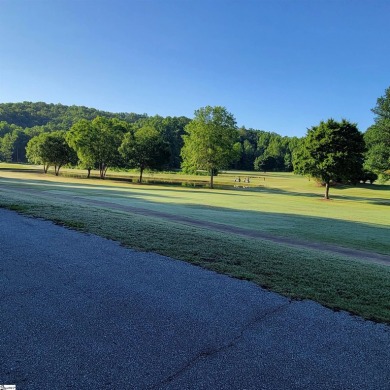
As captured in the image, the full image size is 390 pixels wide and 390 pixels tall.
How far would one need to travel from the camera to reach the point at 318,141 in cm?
3603

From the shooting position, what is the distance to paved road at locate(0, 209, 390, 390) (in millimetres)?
3062

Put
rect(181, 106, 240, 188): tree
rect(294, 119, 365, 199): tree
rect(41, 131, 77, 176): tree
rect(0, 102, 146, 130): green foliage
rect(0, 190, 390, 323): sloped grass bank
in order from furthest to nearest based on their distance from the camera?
rect(0, 102, 146, 130): green foliage → rect(41, 131, 77, 176): tree → rect(181, 106, 240, 188): tree → rect(294, 119, 365, 199): tree → rect(0, 190, 390, 323): sloped grass bank

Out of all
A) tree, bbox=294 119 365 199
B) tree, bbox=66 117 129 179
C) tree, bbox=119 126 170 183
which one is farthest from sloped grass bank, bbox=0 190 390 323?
tree, bbox=66 117 129 179

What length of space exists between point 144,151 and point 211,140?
477 inches

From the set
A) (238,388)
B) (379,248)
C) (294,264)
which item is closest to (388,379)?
(238,388)

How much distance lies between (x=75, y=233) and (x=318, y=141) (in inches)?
1297

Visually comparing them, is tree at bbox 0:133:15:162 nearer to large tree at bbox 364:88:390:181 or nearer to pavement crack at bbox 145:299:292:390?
large tree at bbox 364:88:390:181

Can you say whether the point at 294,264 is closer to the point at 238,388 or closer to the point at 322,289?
the point at 322,289

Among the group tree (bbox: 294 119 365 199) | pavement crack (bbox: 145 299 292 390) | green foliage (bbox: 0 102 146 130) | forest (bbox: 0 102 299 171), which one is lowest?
pavement crack (bbox: 145 299 292 390)

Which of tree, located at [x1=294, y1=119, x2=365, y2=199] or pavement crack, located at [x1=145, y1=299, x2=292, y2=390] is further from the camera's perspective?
tree, located at [x1=294, y1=119, x2=365, y2=199]

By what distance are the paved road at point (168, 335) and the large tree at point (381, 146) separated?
3856cm

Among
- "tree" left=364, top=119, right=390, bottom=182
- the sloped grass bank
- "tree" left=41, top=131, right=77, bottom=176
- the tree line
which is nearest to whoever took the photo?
the sloped grass bank

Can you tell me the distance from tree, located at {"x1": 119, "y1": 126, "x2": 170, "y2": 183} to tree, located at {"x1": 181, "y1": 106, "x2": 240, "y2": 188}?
225 inches

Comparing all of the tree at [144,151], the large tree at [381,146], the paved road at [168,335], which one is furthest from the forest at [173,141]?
the paved road at [168,335]
